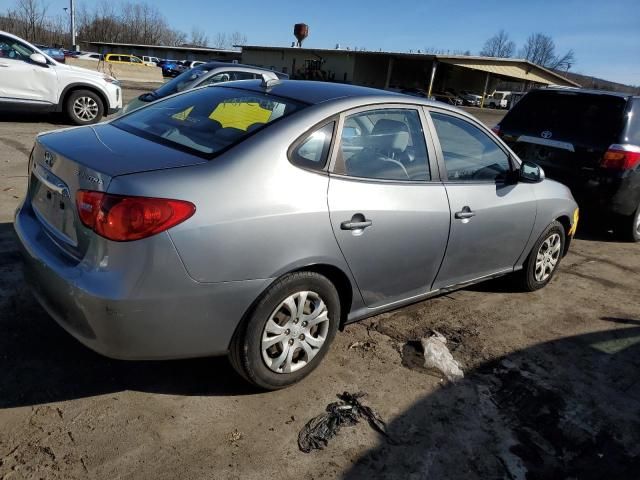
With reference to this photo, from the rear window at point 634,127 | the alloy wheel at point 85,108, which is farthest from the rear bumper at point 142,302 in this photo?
the alloy wheel at point 85,108

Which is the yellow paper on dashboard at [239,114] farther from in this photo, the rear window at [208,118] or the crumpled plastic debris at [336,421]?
the crumpled plastic debris at [336,421]

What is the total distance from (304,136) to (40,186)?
143cm

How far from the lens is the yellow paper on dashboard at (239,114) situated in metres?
2.95

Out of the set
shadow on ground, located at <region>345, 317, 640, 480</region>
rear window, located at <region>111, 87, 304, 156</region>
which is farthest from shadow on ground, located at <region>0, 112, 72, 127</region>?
shadow on ground, located at <region>345, 317, 640, 480</region>

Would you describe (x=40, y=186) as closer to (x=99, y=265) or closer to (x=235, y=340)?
(x=99, y=265)

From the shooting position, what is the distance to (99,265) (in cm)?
234

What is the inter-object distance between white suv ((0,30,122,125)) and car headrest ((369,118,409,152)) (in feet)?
29.0

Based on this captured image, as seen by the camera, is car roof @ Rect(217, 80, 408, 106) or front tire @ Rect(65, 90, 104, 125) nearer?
car roof @ Rect(217, 80, 408, 106)

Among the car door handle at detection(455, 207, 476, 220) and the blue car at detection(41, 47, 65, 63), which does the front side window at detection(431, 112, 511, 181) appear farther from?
the blue car at detection(41, 47, 65, 63)

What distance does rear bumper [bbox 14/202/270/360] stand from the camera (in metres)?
2.29

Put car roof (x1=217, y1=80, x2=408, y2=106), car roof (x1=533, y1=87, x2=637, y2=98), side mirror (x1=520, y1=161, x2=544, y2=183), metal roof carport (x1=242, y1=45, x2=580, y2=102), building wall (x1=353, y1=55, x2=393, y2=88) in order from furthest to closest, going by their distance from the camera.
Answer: building wall (x1=353, y1=55, x2=393, y2=88) < metal roof carport (x1=242, y1=45, x2=580, y2=102) < car roof (x1=533, y1=87, x2=637, y2=98) < side mirror (x1=520, y1=161, x2=544, y2=183) < car roof (x1=217, y1=80, x2=408, y2=106)

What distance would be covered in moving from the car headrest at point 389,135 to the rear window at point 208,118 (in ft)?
1.68

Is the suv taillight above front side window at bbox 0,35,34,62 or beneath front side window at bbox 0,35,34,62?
beneath

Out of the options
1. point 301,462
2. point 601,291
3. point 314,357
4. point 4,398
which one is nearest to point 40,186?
point 4,398
